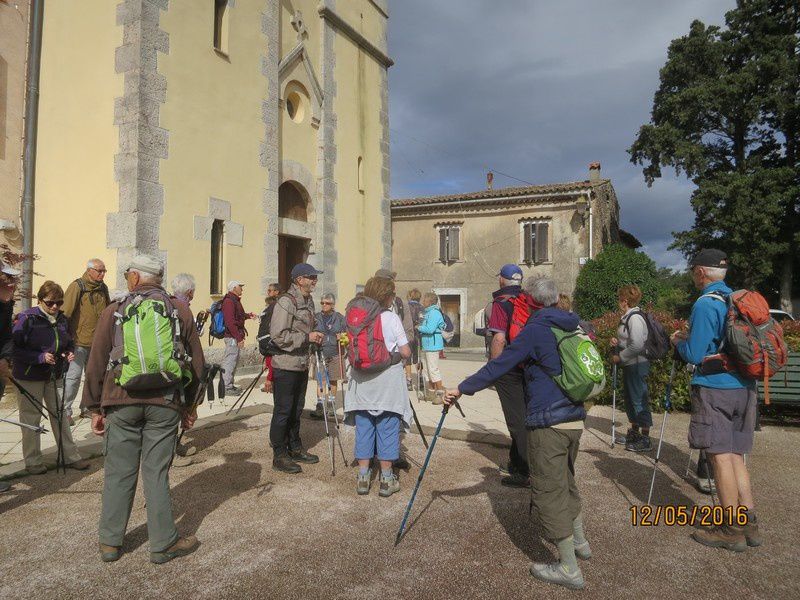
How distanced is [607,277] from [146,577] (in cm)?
2102

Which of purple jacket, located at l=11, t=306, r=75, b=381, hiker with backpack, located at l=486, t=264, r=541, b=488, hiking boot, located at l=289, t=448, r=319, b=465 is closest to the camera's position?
Result: hiker with backpack, located at l=486, t=264, r=541, b=488

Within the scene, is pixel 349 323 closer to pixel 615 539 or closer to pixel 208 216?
pixel 615 539

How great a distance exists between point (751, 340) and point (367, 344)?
106 inches

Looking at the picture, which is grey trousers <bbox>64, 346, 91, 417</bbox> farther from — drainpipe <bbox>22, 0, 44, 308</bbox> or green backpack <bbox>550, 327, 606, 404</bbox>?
green backpack <bbox>550, 327, 606, 404</bbox>

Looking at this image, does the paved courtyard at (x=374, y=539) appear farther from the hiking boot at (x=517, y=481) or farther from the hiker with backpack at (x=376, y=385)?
the hiker with backpack at (x=376, y=385)

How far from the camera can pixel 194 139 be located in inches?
390

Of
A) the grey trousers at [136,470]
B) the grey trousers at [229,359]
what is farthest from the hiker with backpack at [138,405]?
the grey trousers at [229,359]

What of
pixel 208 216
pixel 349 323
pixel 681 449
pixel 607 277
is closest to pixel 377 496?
pixel 349 323

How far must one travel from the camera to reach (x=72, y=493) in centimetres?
439

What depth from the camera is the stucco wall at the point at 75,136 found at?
9078mm

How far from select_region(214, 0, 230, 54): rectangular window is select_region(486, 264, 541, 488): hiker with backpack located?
875cm

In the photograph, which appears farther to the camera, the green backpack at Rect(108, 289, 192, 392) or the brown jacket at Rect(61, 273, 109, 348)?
the brown jacket at Rect(61, 273, 109, 348)

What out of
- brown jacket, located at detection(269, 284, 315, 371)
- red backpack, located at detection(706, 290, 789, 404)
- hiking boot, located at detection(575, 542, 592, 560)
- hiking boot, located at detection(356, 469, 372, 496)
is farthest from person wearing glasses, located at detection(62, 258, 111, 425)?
red backpack, located at detection(706, 290, 789, 404)
